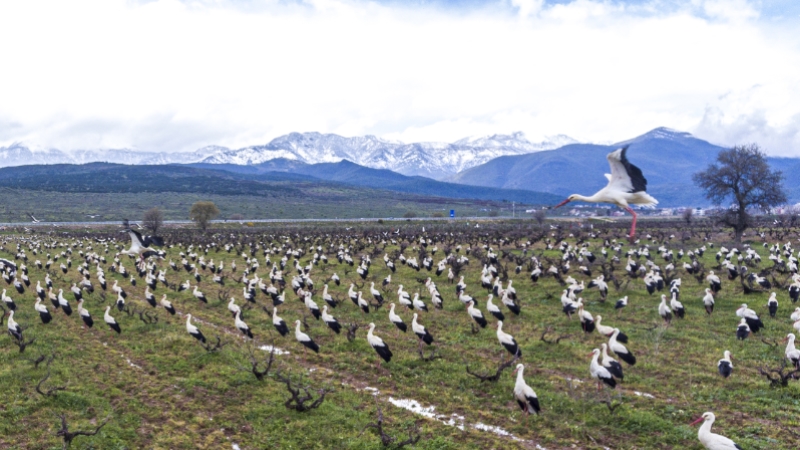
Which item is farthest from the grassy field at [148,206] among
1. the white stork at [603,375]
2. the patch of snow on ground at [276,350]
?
the white stork at [603,375]

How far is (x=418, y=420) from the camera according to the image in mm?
10133

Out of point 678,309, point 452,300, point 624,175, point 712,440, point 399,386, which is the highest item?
point 624,175

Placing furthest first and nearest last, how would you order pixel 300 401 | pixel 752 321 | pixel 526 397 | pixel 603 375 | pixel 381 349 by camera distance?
pixel 752 321
pixel 381 349
pixel 603 375
pixel 300 401
pixel 526 397

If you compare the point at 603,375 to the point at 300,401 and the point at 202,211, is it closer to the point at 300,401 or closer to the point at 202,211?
the point at 300,401

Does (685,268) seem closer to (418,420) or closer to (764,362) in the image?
(764,362)

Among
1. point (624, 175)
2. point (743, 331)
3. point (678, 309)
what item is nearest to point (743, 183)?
point (678, 309)

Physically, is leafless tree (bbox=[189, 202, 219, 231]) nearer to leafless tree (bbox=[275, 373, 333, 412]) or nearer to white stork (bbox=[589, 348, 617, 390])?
leafless tree (bbox=[275, 373, 333, 412])

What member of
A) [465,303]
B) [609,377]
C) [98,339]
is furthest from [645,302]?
[98,339]

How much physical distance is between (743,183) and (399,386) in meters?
43.4

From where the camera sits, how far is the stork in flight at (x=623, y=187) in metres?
13.8

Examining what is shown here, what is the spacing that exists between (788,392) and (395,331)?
10.2 metres

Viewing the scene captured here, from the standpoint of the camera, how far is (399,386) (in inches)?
474

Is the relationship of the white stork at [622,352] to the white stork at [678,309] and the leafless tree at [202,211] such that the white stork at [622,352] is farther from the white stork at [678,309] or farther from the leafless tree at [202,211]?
the leafless tree at [202,211]

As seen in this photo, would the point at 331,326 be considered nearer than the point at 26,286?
Yes
